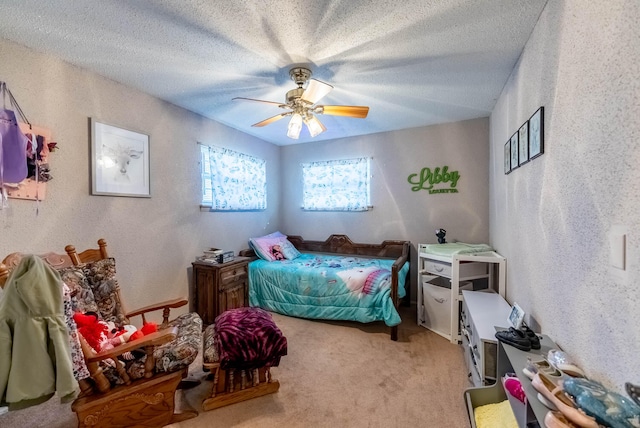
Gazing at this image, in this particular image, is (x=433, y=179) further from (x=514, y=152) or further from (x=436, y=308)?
(x=436, y=308)

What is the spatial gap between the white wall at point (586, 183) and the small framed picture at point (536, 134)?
0.18 feet

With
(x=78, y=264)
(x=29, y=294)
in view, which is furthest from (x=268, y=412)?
(x=78, y=264)

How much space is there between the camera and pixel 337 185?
3.97m

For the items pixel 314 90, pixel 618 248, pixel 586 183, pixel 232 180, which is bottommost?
pixel 618 248

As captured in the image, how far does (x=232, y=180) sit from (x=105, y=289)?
186 cm

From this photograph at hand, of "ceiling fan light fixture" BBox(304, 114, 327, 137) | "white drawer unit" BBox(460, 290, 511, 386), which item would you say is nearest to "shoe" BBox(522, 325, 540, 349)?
"white drawer unit" BBox(460, 290, 511, 386)

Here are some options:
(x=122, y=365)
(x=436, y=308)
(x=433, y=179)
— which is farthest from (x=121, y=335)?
(x=433, y=179)

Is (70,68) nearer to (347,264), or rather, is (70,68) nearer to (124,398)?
(124,398)

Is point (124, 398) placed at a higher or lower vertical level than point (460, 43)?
lower

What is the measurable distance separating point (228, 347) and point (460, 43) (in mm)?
2465

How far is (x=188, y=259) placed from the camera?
2.88m

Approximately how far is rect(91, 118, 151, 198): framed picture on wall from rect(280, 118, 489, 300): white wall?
2243mm

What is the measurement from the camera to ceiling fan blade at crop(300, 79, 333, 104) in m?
1.79

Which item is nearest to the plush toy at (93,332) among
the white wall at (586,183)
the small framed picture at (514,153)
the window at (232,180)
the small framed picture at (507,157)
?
the window at (232,180)
